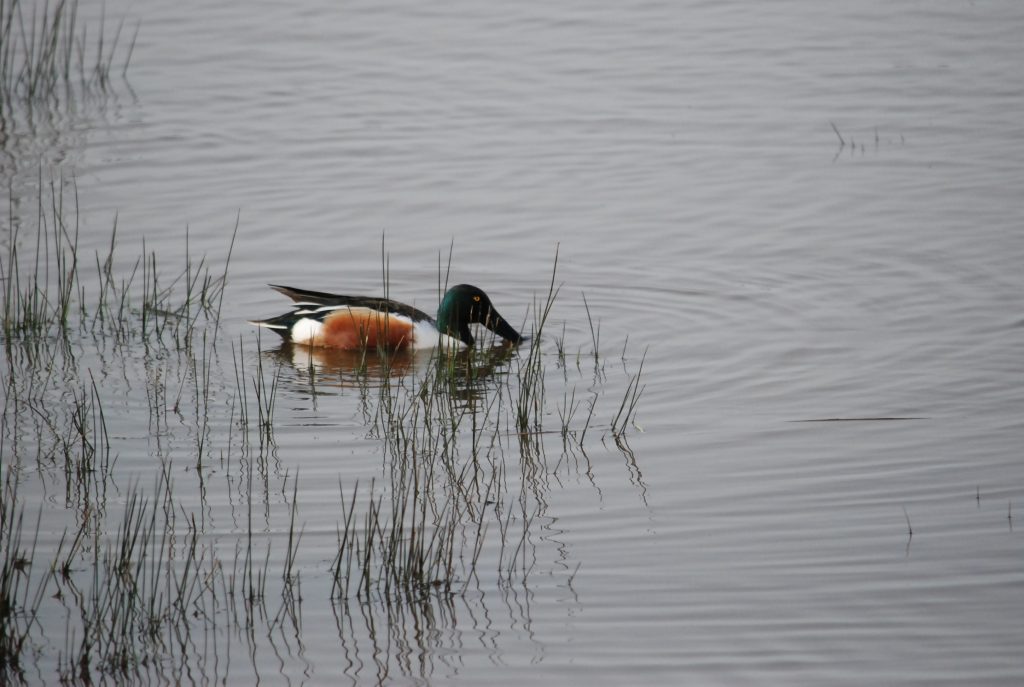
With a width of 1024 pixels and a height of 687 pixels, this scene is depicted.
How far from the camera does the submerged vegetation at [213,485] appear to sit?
4.94 m

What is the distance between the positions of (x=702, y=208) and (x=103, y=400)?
18.0 feet

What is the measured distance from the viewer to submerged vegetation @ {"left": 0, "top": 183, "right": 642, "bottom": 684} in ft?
16.2

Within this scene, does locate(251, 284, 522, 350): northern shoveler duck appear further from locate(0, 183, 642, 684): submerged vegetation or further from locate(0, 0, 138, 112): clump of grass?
locate(0, 0, 138, 112): clump of grass

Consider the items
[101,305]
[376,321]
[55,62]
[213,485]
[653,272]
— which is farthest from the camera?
[55,62]

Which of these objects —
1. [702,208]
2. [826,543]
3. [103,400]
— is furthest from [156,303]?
[826,543]

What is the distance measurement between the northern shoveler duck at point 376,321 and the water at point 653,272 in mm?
349

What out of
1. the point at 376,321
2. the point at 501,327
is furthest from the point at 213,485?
the point at 501,327

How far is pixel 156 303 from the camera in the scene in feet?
30.9

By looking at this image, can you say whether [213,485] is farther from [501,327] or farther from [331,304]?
[501,327]

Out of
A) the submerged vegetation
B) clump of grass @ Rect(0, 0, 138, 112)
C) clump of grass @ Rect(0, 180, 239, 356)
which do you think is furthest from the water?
clump of grass @ Rect(0, 0, 138, 112)

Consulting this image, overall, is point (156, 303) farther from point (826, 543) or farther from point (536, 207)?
point (826, 543)

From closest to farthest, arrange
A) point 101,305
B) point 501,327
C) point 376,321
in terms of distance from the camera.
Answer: point 376,321 < point 101,305 < point 501,327

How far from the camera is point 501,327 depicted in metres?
9.13

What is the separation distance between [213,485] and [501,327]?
313 centimetres
